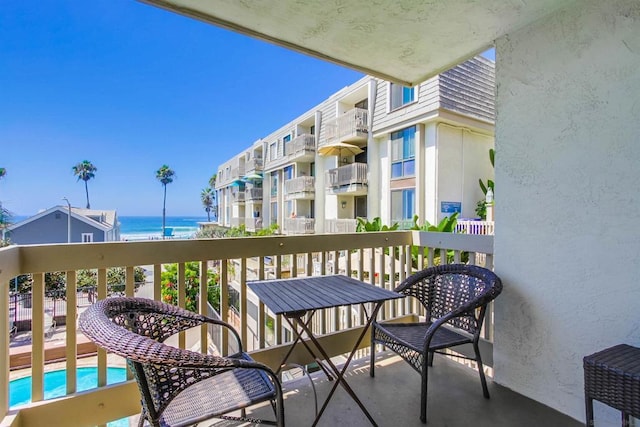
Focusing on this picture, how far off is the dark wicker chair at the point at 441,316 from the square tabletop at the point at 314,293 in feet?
1.22

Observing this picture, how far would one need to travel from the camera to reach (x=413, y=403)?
83.9 inches

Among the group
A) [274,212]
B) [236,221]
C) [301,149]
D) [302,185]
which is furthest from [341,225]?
[236,221]

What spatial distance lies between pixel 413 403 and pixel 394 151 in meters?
9.60

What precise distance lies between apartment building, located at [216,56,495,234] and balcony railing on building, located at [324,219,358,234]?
0.04 m

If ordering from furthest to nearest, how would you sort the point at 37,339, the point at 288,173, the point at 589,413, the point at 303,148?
the point at 288,173 < the point at 303,148 < the point at 37,339 < the point at 589,413

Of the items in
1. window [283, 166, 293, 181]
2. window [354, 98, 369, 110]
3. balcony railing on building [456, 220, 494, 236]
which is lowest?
balcony railing on building [456, 220, 494, 236]

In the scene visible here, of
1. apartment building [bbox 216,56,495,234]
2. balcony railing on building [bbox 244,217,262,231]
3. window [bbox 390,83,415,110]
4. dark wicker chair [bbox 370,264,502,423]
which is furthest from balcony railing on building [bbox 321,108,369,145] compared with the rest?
balcony railing on building [bbox 244,217,262,231]

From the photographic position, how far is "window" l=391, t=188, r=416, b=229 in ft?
33.4

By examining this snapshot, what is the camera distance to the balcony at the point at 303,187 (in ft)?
49.9

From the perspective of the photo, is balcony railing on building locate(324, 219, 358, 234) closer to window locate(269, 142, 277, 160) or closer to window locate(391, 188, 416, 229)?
window locate(391, 188, 416, 229)

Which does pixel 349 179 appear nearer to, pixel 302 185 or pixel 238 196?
pixel 302 185

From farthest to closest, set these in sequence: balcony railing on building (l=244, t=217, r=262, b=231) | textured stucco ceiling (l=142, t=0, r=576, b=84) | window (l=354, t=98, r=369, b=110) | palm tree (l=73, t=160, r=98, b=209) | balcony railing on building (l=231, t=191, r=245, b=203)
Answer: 1. palm tree (l=73, t=160, r=98, b=209)
2. balcony railing on building (l=231, t=191, r=245, b=203)
3. balcony railing on building (l=244, t=217, r=262, b=231)
4. window (l=354, t=98, r=369, b=110)
5. textured stucco ceiling (l=142, t=0, r=576, b=84)

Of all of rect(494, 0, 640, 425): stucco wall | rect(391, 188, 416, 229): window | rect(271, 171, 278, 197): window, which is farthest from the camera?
rect(271, 171, 278, 197): window

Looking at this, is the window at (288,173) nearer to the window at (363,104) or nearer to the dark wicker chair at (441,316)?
the window at (363,104)
